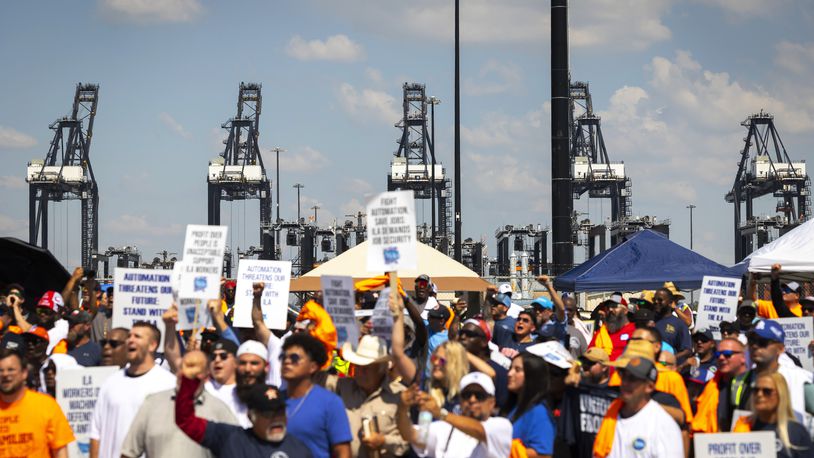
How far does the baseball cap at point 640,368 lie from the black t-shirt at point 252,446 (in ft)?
5.39

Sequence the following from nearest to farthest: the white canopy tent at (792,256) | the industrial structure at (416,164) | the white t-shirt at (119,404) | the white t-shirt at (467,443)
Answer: the white t-shirt at (467,443), the white t-shirt at (119,404), the white canopy tent at (792,256), the industrial structure at (416,164)

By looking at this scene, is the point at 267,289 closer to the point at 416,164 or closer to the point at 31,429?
the point at 31,429

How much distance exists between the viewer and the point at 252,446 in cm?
533

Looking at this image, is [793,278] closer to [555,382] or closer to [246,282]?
[246,282]

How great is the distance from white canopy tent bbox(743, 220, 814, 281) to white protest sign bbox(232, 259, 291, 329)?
8.08 meters

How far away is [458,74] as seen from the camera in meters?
30.8

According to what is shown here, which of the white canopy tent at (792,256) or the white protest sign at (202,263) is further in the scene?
the white canopy tent at (792,256)

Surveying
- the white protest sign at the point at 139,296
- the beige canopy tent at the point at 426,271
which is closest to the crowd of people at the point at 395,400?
the white protest sign at the point at 139,296

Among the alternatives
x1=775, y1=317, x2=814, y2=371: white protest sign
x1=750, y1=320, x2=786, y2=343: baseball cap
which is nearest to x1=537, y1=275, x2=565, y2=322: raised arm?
x1=775, y1=317, x2=814, y2=371: white protest sign

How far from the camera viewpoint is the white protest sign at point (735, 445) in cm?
592

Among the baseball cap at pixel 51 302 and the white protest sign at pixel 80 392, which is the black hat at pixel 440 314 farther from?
the white protest sign at pixel 80 392

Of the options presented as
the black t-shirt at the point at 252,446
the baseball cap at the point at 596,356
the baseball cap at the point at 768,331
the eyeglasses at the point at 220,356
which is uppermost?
the baseball cap at the point at 768,331

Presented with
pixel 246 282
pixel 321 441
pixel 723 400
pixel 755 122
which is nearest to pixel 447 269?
pixel 246 282

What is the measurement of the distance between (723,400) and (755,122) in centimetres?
11266
